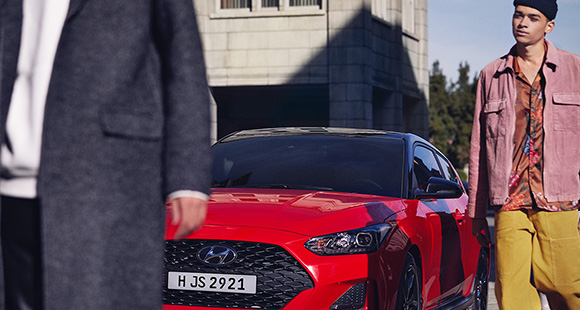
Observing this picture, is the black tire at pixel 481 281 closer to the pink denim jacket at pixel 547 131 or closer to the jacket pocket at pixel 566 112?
the pink denim jacket at pixel 547 131

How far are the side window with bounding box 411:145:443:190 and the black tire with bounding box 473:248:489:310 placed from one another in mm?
884

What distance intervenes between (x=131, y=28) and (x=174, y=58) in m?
0.13

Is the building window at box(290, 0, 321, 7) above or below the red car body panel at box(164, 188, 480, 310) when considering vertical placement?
above

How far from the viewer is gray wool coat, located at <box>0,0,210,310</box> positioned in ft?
7.99

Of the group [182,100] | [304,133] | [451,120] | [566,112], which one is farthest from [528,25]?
[451,120]

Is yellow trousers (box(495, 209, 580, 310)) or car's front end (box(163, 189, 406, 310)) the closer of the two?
yellow trousers (box(495, 209, 580, 310))

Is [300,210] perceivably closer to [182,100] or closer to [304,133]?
[304,133]

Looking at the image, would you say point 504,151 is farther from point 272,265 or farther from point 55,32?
point 55,32

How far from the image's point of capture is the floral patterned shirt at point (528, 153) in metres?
5.27

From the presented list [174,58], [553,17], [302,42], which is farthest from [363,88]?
[174,58]

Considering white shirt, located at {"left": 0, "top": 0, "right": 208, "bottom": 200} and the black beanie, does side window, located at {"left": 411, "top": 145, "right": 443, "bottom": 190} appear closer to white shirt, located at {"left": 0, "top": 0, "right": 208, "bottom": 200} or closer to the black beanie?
the black beanie

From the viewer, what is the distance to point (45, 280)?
94.9 inches

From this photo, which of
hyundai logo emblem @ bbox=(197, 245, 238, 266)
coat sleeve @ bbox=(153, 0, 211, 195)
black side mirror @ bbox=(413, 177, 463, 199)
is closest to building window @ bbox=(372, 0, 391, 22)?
black side mirror @ bbox=(413, 177, 463, 199)

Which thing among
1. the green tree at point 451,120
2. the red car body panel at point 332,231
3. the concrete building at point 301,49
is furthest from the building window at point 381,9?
the green tree at point 451,120
